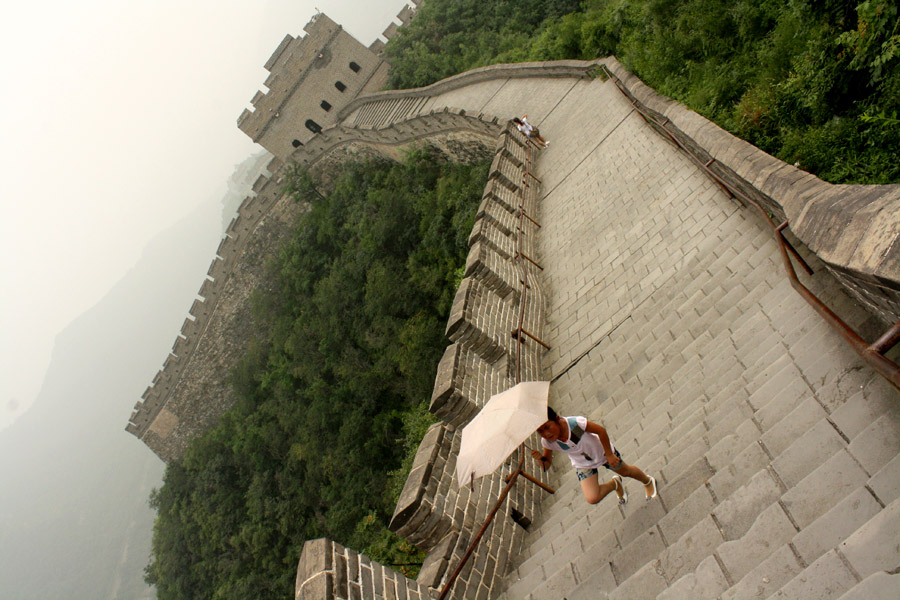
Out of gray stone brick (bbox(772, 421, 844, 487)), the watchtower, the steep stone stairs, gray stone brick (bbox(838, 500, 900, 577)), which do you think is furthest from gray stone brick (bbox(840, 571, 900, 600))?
the watchtower

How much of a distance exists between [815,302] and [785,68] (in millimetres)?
4316

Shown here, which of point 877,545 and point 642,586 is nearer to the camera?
point 877,545

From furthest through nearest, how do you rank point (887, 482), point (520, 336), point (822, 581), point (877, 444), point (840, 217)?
point (520, 336), point (840, 217), point (877, 444), point (887, 482), point (822, 581)

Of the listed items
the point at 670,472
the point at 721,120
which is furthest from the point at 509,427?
the point at 721,120

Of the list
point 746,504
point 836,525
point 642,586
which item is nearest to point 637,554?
point 642,586

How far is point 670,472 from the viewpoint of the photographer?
3967mm

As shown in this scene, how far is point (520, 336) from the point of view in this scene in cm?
680

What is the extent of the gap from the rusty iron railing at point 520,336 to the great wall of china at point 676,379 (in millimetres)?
95

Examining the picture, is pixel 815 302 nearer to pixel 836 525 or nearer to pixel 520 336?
pixel 836 525

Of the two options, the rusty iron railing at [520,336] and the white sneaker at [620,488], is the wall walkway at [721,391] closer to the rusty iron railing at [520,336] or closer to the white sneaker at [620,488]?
the white sneaker at [620,488]

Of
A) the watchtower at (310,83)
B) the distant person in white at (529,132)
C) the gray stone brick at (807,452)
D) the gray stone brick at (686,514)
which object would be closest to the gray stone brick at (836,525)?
the gray stone brick at (807,452)

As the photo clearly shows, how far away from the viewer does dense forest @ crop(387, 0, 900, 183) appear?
4656 mm

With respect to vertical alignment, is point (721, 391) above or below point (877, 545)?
below

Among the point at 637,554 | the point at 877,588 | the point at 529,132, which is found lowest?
the point at 637,554
